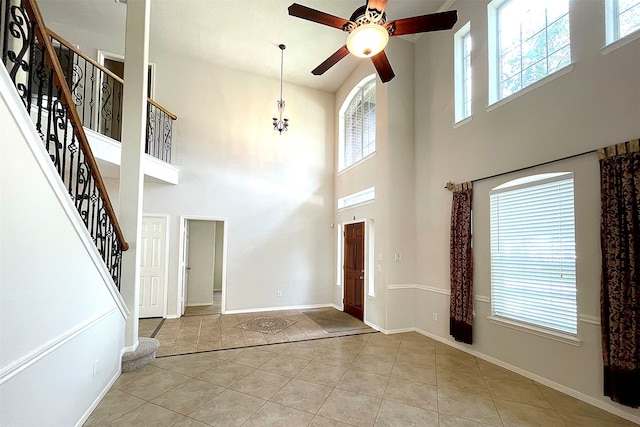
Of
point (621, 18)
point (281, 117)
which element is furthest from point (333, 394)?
point (281, 117)

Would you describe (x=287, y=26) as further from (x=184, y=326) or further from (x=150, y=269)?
(x=184, y=326)

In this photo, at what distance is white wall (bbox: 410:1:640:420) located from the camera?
9.86 ft

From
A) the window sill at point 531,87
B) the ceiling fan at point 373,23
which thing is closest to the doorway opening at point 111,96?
the ceiling fan at point 373,23

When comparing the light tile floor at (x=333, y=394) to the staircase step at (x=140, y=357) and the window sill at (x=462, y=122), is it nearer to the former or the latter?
the staircase step at (x=140, y=357)

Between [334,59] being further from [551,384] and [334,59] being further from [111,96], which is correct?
[111,96]

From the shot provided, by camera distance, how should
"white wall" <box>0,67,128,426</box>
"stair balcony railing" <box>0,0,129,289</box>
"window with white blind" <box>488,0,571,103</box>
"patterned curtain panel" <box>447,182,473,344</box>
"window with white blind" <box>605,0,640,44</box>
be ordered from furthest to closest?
1. "patterned curtain panel" <box>447,182,473,344</box>
2. "window with white blind" <box>488,0,571,103</box>
3. "window with white blind" <box>605,0,640,44</box>
4. "stair balcony railing" <box>0,0,129,289</box>
5. "white wall" <box>0,67,128,426</box>

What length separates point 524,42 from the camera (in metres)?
3.95

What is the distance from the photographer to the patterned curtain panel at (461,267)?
4.34 metres

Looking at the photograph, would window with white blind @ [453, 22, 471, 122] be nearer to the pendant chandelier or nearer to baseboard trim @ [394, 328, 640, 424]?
the pendant chandelier

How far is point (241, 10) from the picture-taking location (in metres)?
5.23

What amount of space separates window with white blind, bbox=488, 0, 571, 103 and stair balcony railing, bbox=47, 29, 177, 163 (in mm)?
5685

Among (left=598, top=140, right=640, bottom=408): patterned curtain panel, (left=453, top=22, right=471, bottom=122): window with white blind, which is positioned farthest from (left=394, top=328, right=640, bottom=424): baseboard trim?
(left=453, top=22, right=471, bottom=122): window with white blind

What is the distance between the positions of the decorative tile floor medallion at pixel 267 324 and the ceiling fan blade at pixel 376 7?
187 inches

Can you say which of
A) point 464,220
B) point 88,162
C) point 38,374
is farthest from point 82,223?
point 464,220
